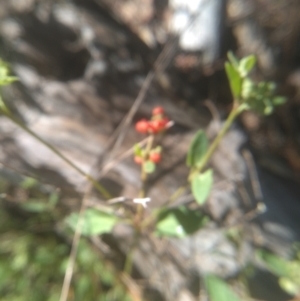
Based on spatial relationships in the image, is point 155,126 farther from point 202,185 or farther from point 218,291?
point 218,291

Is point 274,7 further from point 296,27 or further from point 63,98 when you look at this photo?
point 63,98

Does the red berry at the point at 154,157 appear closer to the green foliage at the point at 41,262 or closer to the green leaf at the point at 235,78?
the green leaf at the point at 235,78

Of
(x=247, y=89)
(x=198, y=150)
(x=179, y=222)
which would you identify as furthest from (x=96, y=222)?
(x=247, y=89)

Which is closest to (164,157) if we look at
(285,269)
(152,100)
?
(152,100)

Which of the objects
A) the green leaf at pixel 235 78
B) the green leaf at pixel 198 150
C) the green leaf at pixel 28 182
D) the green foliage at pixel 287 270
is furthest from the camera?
the green leaf at pixel 28 182

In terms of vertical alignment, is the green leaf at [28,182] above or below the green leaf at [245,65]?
above

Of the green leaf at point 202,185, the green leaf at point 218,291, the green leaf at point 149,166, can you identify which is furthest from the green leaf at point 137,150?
the green leaf at point 218,291
